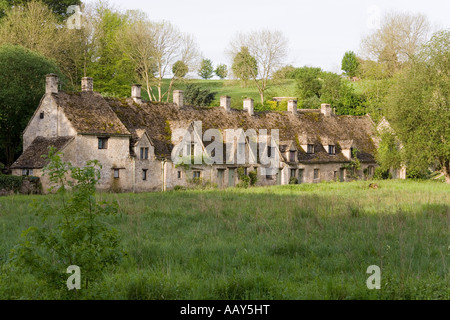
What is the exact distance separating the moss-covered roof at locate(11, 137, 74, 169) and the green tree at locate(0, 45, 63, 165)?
6.38 meters

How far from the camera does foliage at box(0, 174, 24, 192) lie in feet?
114

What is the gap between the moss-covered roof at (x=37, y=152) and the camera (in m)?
37.2

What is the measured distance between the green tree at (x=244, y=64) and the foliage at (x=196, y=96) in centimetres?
607

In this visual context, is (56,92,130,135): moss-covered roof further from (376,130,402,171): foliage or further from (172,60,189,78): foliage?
(172,60,189,78): foliage

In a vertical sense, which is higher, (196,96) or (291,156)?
(196,96)

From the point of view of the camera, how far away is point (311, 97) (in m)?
→ 78.2

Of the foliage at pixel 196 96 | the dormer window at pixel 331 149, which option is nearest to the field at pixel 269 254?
the dormer window at pixel 331 149

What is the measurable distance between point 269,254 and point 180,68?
58.8 m

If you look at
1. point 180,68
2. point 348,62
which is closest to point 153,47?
point 180,68

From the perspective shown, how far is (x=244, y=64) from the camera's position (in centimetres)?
7556

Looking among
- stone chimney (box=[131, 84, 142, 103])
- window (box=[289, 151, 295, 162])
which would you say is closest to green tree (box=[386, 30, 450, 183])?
window (box=[289, 151, 295, 162])

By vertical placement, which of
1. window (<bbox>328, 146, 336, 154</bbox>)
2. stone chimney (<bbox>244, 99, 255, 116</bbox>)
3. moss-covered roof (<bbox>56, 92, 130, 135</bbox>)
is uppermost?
stone chimney (<bbox>244, 99, 255, 116</bbox>)

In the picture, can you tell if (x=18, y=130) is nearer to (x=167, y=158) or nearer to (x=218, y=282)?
(x=167, y=158)

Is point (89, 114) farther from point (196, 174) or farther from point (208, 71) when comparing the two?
point (208, 71)
